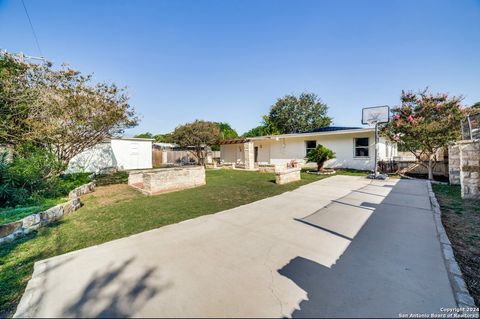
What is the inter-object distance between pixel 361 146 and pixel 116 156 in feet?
63.8

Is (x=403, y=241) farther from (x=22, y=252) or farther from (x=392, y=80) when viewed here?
(x=392, y=80)

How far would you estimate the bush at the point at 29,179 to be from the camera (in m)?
5.98

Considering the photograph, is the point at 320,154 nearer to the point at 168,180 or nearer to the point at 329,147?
the point at 329,147

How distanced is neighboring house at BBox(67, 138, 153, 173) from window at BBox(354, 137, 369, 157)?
58.0ft

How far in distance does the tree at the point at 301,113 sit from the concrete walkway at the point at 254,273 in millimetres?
30771

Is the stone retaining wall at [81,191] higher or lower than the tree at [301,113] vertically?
lower

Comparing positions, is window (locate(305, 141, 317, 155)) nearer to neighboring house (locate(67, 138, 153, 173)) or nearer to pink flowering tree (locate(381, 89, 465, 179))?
pink flowering tree (locate(381, 89, 465, 179))

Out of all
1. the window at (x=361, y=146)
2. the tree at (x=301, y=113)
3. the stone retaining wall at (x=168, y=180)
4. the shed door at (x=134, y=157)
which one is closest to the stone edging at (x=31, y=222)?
the stone retaining wall at (x=168, y=180)

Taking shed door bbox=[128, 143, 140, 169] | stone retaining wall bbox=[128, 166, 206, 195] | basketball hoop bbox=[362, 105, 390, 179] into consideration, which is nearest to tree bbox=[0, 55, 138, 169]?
stone retaining wall bbox=[128, 166, 206, 195]

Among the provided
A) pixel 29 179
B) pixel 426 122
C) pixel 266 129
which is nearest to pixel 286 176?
pixel 426 122

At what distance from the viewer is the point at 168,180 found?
827 cm

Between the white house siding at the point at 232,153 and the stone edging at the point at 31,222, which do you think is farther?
the white house siding at the point at 232,153

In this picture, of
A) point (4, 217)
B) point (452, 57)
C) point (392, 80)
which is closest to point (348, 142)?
point (392, 80)

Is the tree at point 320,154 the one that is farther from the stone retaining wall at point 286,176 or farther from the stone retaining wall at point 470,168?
the stone retaining wall at point 470,168
